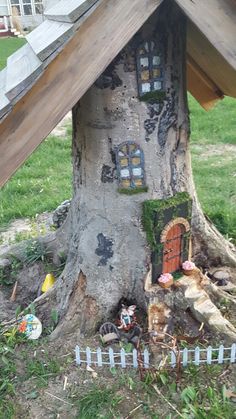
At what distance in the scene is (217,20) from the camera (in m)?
2.39

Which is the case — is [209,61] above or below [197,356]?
above

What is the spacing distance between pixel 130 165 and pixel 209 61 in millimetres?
808

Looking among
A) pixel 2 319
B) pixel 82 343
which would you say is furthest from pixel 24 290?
pixel 82 343

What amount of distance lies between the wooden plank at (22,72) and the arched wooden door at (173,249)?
1.60m

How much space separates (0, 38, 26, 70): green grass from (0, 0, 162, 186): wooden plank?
1645 centimetres

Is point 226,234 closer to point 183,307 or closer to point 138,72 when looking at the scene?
point 183,307

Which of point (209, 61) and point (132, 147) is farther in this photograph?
point (132, 147)

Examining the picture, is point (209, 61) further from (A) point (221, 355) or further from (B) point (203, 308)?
(A) point (221, 355)

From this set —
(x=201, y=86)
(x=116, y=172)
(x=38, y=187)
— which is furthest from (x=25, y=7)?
(x=116, y=172)

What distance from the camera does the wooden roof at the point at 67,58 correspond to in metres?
2.14

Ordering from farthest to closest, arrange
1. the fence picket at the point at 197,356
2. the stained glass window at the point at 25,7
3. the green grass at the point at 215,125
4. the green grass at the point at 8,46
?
the stained glass window at the point at 25,7, the green grass at the point at 8,46, the green grass at the point at 215,125, the fence picket at the point at 197,356

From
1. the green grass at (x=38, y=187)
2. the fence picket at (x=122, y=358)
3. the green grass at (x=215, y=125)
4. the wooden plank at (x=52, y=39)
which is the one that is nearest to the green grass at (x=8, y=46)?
the green grass at (x=215, y=125)

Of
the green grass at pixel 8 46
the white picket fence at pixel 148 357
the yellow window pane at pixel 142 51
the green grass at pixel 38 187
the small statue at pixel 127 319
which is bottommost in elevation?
the white picket fence at pixel 148 357

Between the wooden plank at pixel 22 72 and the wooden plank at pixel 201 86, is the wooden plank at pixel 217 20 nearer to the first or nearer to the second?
the wooden plank at pixel 22 72
